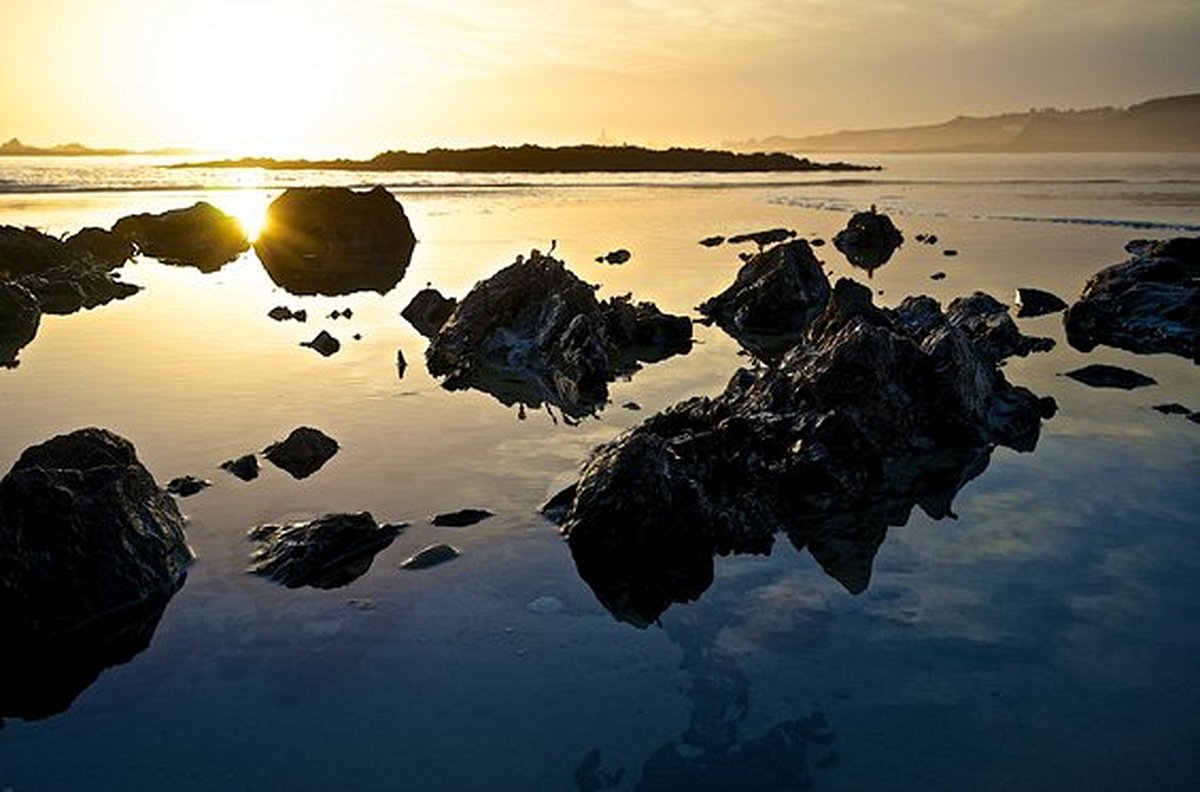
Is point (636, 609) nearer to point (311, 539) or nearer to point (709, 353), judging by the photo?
point (311, 539)

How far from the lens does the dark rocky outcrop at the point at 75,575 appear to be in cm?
741

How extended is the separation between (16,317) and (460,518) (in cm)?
1882

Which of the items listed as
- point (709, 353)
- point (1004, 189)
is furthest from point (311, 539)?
point (1004, 189)

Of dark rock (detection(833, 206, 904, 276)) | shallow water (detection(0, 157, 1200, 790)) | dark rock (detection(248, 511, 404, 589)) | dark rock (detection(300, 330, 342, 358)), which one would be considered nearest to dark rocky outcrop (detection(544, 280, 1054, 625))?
shallow water (detection(0, 157, 1200, 790))

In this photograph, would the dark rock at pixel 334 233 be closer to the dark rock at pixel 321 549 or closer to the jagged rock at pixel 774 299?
the jagged rock at pixel 774 299

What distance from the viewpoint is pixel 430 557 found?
30.7ft

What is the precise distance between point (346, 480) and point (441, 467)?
4.00 feet

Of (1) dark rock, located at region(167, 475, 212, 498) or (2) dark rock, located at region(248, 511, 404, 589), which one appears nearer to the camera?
(2) dark rock, located at region(248, 511, 404, 589)

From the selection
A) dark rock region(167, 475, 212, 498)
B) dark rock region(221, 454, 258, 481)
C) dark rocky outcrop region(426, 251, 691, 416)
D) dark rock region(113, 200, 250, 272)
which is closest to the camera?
dark rock region(167, 475, 212, 498)

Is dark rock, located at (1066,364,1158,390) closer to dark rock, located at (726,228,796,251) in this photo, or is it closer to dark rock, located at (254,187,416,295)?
dark rock, located at (726,228,796,251)

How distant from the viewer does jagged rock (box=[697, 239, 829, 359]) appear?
2350 cm

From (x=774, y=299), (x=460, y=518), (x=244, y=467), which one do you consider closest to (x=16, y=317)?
(x=244, y=467)

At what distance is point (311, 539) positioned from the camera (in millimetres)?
9383

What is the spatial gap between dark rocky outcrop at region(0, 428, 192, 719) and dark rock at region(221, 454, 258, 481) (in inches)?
90.3
